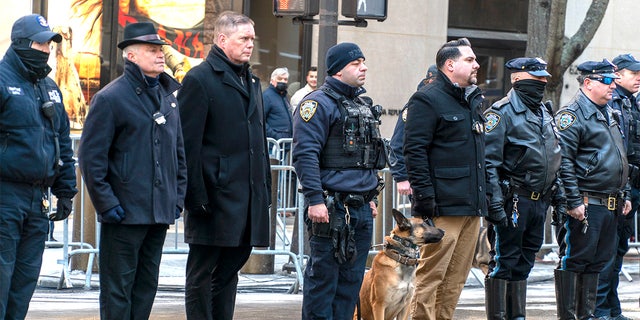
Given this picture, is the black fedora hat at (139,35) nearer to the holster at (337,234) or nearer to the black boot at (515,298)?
the holster at (337,234)

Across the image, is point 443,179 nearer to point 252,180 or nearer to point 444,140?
point 444,140

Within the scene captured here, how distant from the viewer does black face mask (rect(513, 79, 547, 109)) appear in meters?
9.23

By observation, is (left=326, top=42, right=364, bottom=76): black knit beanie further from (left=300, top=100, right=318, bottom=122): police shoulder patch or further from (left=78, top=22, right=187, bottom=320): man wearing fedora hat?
(left=78, top=22, right=187, bottom=320): man wearing fedora hat

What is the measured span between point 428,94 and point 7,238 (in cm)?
303

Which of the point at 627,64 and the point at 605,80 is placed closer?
the point at 605,80

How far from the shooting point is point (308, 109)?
8.16 metres

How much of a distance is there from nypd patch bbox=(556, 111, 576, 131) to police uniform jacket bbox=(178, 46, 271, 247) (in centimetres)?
302

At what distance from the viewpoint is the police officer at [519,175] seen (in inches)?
357

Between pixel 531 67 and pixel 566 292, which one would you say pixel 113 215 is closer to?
pixel 531 67

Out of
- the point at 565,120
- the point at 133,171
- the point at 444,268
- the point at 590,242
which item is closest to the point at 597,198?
the point at 590,242

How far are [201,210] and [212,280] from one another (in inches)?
20.2

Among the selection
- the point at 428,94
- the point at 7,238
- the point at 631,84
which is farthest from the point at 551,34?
the point at 7,238

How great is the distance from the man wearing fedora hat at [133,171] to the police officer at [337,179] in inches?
36.0

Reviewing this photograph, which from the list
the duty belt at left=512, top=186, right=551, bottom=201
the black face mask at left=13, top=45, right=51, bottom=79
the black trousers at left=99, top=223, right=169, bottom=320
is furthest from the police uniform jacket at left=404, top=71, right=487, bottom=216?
the black face mask at left=13, top=45, right=51, bottom=79
